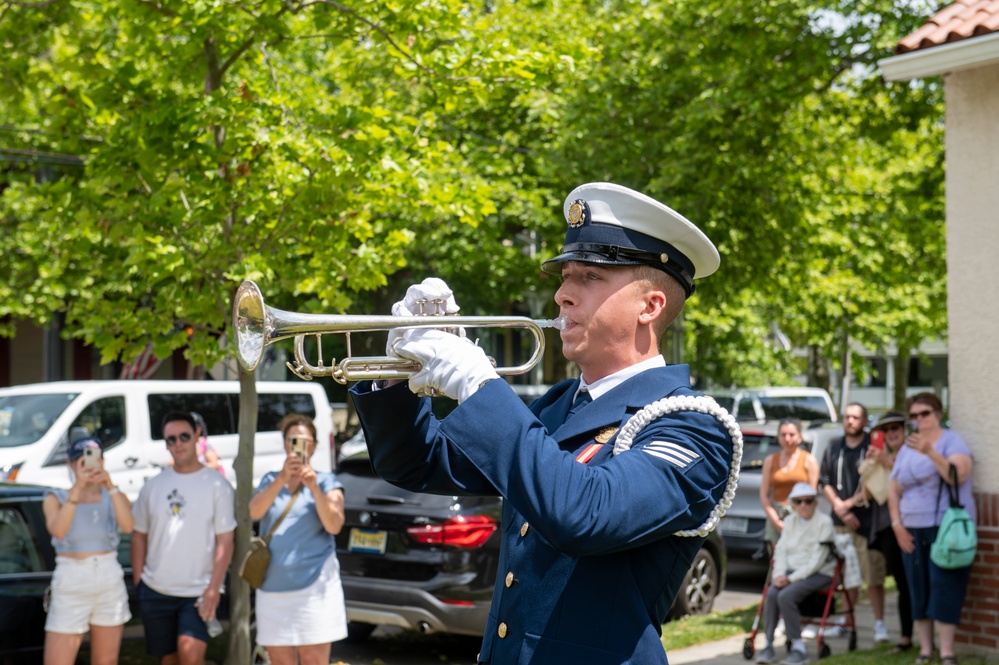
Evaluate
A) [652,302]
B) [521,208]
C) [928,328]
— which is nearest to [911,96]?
[521,208]

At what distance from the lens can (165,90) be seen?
21.8 ft

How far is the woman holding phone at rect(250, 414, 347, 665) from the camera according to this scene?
244 inches

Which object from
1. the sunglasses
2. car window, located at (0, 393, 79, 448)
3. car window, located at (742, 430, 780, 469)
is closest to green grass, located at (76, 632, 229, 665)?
the sunglasses

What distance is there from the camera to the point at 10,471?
11008 mm

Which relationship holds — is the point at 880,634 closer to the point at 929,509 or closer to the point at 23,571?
the point at 929,509

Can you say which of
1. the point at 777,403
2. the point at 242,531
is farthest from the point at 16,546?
the point at 777,403

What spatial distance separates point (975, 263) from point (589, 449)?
6.35 metres

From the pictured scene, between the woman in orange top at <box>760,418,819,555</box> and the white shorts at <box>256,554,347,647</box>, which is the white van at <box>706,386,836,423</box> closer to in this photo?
the woman in orange top at <box>760,418,819,555</box>

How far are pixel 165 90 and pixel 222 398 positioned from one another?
25.7 ft

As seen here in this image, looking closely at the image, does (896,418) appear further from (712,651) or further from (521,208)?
(521,208)

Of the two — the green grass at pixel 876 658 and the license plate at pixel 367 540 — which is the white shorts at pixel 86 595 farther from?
the green grass at pixel 876 658

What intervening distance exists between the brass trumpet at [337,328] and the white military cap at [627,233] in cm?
18

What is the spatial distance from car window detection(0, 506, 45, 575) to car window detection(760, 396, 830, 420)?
14471 millimetres

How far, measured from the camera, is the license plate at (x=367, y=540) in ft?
25.9
